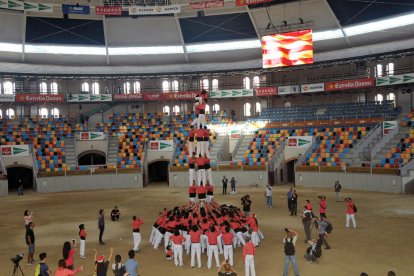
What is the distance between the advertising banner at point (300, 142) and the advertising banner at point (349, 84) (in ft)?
26.0

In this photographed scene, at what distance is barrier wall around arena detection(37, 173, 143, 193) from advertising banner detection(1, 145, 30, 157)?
3810 mm

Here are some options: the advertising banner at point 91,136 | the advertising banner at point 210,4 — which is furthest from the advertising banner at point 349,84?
the advertising banner at point 91,136

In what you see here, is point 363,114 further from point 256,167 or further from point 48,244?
point 48,244

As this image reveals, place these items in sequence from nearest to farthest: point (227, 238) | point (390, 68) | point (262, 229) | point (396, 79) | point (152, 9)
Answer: point (227, 238), point (262, 229), point (152, 9), point (396, 79), point (390, 68)

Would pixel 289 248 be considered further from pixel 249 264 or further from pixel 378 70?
pixel 378 70

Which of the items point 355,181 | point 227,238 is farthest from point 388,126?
point 227,238

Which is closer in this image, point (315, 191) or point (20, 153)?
point (315, 191)

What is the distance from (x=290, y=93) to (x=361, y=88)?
837cm

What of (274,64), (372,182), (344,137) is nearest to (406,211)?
(372,182)

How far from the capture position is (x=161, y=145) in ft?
154

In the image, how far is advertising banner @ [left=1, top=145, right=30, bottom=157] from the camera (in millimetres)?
42219

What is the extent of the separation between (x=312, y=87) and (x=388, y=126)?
37.5ft

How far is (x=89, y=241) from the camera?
20.6 metres

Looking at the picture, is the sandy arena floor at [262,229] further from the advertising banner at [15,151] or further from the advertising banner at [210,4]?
the advertising banner at [210,4]
